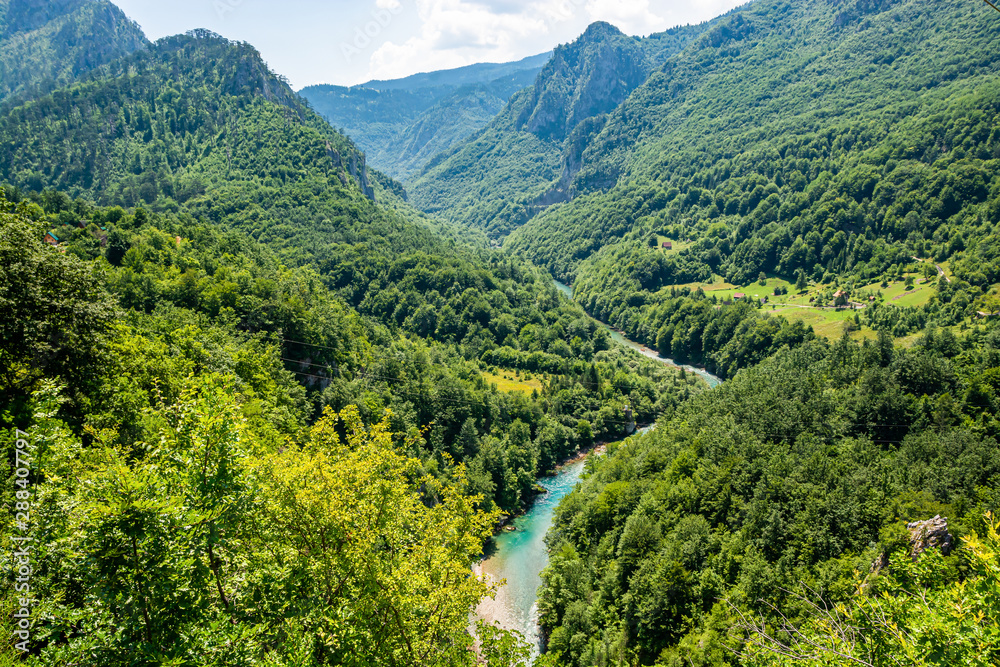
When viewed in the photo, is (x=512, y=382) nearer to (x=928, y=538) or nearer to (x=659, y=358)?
(x=659, y=358)

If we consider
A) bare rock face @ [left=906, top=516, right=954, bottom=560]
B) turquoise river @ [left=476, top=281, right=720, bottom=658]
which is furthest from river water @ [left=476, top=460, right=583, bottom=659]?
bare rock face @ [left=906, top=516, right=954, bottom=560]

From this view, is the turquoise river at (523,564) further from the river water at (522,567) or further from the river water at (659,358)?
the river water at (659,358)

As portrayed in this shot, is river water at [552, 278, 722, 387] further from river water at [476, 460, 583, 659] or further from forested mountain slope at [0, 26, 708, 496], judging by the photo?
river water at [476, 460, 583, 659]

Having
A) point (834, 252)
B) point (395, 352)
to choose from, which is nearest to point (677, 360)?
point (834, 252)

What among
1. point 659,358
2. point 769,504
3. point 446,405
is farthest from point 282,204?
point 769,504

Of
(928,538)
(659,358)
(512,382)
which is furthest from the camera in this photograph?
(659,358)

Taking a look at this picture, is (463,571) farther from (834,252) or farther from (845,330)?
(834,252)
